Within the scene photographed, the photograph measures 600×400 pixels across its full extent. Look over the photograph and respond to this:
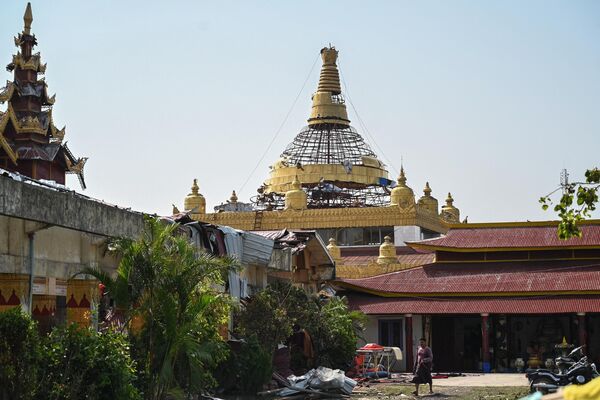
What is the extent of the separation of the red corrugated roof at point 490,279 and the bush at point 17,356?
85.8ft

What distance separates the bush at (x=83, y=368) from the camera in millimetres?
13117

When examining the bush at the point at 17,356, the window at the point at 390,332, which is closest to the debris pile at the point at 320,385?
the bush at the point at 17,356

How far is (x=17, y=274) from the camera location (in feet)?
50.4

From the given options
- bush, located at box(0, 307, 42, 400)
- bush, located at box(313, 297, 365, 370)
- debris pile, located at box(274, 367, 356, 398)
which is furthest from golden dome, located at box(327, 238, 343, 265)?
bush, located at box(0, 307, 42, 400)

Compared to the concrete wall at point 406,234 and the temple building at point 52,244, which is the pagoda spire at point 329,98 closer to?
the concrete wall at point 406,234

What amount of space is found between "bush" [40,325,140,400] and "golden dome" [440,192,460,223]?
4248 centimetres

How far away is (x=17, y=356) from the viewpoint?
41.3 ft

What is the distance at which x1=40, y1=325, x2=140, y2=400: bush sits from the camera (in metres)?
13.1

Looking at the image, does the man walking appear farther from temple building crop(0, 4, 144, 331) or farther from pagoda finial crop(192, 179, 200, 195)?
pagoda finial crop(192, 179, 200, 195)

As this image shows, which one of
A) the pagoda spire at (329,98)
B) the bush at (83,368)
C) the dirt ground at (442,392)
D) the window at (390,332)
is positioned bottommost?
the dirt ground at (442,392)

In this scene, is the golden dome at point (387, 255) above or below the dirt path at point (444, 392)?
above

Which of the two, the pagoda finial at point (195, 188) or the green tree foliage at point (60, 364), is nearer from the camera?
the green tree foliage at point (60, 364)

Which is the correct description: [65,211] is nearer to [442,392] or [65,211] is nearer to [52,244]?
[52,244]

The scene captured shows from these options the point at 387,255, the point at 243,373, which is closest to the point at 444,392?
the point at 243,373
